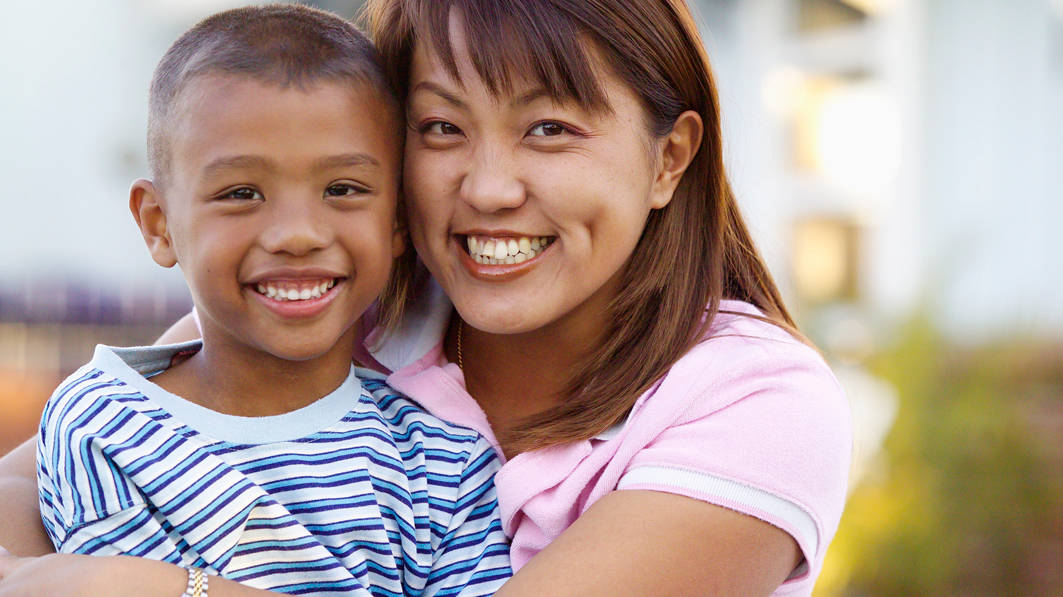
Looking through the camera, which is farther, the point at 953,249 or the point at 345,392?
the point at 953,249

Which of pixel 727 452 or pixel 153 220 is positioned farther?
pixel 153 220

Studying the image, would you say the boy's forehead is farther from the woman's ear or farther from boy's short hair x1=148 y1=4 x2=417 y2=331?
the woman's ear

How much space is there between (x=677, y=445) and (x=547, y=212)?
0.46 meters

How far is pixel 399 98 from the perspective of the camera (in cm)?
200

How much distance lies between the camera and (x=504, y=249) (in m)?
1.97

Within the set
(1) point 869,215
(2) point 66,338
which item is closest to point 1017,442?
(1) point 869,215

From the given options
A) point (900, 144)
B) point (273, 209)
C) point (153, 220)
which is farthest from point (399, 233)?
point (900, 144)

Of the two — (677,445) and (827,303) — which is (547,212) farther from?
(827,303)

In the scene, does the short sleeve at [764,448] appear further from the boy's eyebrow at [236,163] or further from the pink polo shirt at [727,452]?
the boy's eyebrow at [236,163]

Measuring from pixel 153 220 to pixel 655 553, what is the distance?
3.20 feet

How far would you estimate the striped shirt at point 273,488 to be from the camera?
167 cm

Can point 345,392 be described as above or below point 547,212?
below

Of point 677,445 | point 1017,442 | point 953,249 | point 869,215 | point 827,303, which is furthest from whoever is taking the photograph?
point 869,215

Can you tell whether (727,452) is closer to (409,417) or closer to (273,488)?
(409,417)
